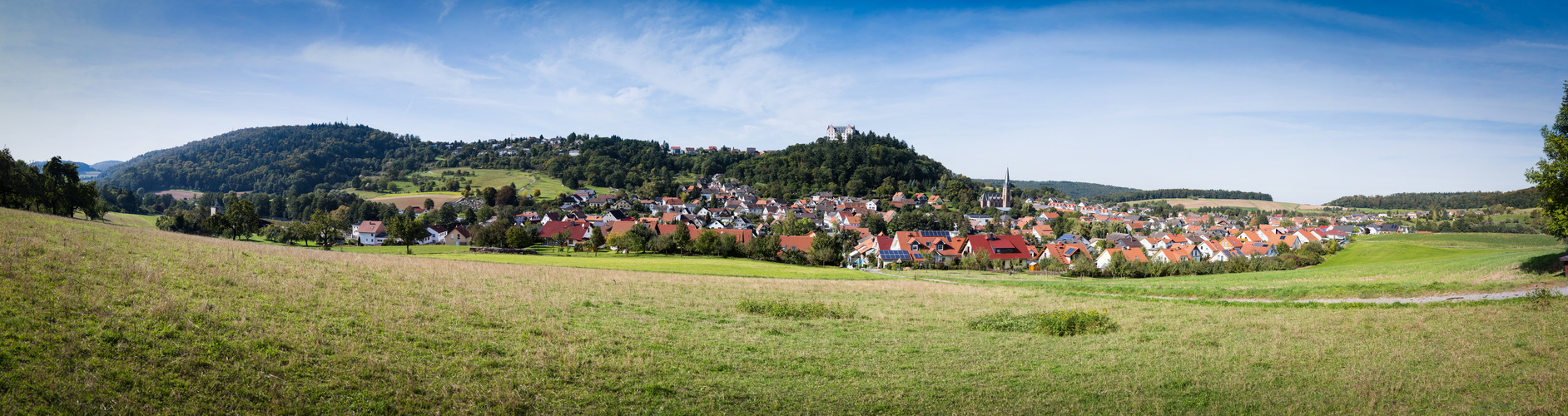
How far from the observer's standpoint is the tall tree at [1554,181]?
64.4ft

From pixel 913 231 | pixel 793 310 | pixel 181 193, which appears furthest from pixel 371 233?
pixel 181 193

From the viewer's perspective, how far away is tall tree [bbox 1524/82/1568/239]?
64.4 feet

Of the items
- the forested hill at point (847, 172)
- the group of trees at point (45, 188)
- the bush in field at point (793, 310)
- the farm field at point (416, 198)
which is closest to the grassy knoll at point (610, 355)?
the bush in field at point (793, 310)

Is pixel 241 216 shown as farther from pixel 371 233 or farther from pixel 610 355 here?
pixel 610 355

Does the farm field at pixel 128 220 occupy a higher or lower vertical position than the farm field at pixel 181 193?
lower

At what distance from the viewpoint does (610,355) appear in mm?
10828

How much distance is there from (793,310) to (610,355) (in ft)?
28.0

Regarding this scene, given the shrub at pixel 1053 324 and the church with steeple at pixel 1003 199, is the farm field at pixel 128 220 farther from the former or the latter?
the church with steeple at pixel 1003 199

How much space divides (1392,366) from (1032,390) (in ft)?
21.3

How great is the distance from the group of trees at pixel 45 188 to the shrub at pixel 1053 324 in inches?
2361

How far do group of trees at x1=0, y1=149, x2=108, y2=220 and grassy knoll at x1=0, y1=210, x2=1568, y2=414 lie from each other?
40.8m

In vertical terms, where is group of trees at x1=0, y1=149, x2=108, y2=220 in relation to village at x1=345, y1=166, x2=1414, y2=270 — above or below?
above

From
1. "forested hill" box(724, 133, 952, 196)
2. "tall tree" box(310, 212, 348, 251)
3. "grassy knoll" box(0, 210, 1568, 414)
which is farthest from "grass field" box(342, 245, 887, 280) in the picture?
"forested hill" box(724, 133, 952, 196)

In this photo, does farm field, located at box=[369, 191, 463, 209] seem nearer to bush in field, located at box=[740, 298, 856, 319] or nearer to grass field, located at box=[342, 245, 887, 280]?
grass field, located at box=[342, 245, 887, 280]
